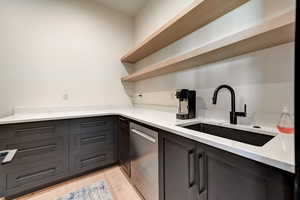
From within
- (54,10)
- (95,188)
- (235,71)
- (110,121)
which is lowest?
(95,188)

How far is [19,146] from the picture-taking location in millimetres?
1421

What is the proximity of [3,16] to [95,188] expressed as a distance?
2.59m

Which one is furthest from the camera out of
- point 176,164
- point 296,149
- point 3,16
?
point 3,16

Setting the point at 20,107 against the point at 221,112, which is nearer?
the point at 221,112

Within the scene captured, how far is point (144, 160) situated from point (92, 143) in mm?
897

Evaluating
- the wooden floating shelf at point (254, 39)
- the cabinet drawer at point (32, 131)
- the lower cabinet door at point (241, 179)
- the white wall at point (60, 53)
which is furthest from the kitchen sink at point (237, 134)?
the white wall at point (60, 53)

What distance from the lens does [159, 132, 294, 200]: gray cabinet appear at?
52cm

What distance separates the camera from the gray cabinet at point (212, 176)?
20.5 inches

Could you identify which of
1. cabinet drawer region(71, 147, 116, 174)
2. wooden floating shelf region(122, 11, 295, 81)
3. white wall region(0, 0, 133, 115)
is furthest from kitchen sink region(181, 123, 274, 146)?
white wall region(0, 0, 133, 115)

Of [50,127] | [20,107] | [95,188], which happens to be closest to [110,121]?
[50,127]

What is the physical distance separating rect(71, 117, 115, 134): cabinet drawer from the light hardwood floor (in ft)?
2.03

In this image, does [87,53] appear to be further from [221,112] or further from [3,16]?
[221,112]

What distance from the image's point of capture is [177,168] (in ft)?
3.12

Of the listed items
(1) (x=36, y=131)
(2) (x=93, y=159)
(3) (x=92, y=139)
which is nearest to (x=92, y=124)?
(3) (x=92, y=139)
